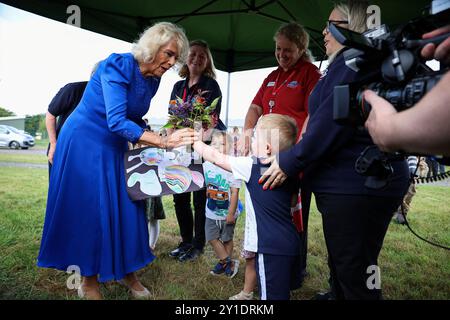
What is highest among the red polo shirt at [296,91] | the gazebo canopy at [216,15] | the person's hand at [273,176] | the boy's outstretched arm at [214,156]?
the gazebo canopy at [216,15]

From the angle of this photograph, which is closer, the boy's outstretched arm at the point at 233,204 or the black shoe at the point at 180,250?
the boy's outstretched arm at the point at 233,204

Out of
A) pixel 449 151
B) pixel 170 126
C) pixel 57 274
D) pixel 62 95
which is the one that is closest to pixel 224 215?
pixel 170 126

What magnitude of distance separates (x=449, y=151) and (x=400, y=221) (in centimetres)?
486

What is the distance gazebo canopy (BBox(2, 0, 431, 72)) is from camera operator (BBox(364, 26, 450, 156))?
346 cm

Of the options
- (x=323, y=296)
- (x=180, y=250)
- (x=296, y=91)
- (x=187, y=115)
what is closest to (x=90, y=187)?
(x=187, y=115)

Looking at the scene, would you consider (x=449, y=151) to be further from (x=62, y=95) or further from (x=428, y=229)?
(x=428, y=229)

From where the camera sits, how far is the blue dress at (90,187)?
6.56ft

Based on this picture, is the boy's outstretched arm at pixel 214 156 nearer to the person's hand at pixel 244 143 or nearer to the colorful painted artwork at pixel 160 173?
the colorful painted artwork at pixel 160 173

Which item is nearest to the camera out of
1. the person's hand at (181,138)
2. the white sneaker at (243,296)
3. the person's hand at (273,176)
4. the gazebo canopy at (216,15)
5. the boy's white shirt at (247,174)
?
the person's hand at (273,176)

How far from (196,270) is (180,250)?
0.40 metres

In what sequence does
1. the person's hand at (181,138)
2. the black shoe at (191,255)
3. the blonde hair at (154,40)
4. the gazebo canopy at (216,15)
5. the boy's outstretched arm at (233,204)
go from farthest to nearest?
the gazebo canopy at (216,15) → the black shoe at (191,255) → the boy's outstretched arm at (233,204) → the blonde hair at (154,40) → the person's hand at (181,138)

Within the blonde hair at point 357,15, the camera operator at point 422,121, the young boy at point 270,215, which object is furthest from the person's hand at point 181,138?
the camera operator at point 422,121

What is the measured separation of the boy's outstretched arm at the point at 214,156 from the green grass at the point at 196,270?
1234 millimetres

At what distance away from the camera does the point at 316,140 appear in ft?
4.52
